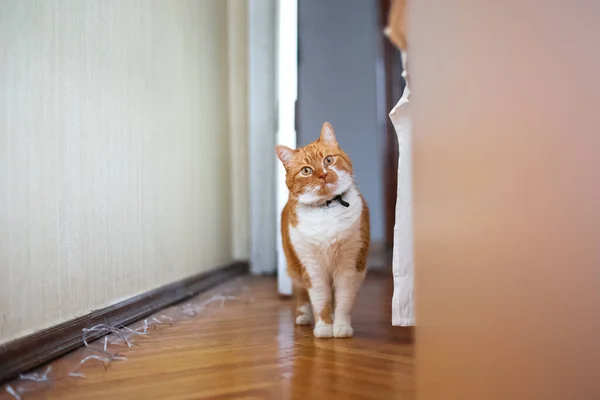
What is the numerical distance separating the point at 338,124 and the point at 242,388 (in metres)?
0.67

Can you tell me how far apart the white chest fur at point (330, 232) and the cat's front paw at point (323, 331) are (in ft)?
0.40

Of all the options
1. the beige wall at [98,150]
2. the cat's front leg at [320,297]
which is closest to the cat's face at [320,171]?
the cat's front leg at [320,297]

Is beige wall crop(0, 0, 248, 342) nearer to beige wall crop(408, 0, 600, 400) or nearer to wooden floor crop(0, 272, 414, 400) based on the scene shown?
wooden floor crop(0, 272, 414, 400)

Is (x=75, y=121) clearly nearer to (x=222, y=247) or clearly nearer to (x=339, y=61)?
(x=339, y=61)

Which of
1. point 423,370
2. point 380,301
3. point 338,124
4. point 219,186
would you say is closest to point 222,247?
point 219,186

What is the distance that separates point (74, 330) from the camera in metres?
1.01

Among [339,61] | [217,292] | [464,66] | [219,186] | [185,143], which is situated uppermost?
[339,61]

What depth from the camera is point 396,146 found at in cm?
96

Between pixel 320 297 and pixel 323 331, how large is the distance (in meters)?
0.07

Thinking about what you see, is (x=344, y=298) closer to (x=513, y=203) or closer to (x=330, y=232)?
(x=330, y=232)

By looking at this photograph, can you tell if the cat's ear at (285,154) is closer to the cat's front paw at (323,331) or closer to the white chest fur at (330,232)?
the white chest fur at (330,232)

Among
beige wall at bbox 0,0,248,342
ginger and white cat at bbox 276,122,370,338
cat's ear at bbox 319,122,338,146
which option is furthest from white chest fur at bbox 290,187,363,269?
beige wall at bbox 0,0,248,342

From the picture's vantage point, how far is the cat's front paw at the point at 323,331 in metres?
1.11

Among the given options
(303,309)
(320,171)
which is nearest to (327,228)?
(320,171)
